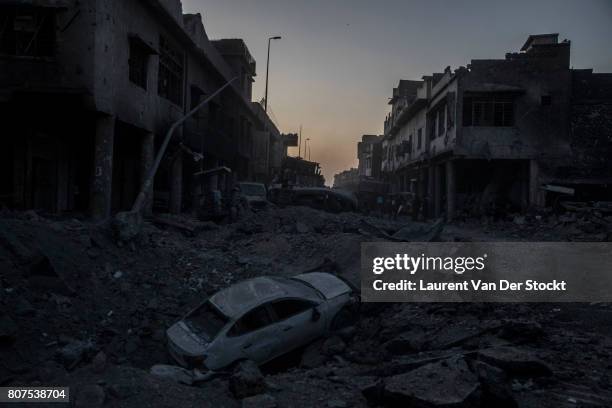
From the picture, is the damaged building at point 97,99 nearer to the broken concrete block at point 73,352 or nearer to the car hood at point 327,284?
the broken concrete block at point 73,352

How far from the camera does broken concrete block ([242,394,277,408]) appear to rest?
504 centimetres

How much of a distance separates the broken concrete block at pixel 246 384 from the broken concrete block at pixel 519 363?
9.27 ft

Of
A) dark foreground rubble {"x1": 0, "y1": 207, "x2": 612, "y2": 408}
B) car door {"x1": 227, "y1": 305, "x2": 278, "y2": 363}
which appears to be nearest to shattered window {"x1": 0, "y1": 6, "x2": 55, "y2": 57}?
dark foreground rubble {"x1": 0, "y1": 207, "x2": 612, "y2": 408}

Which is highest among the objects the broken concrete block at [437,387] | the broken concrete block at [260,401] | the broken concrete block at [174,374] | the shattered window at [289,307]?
the shattered window at [289,307]

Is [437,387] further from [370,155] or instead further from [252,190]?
[370,155]

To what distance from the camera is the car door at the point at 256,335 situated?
6.88 metres

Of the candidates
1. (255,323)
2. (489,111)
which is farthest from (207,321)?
(489,111)

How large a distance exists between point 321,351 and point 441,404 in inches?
131

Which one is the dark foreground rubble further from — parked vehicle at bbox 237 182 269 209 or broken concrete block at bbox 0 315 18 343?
parked vehicle at bbox 237 182 269 209

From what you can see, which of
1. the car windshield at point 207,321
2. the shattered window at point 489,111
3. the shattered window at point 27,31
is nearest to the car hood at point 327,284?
the car windshield at point 207,321

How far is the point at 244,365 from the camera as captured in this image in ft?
18.8

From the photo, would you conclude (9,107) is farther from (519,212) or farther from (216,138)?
(519,212)

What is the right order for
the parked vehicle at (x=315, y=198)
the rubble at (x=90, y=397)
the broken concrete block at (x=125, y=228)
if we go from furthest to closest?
the parked vehicle at (x=315, y=198) → the broken concrete block at (x=125, y=228) → the rubble at (x=90, y=397)

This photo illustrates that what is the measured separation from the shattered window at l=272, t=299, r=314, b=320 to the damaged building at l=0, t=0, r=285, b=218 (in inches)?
359
